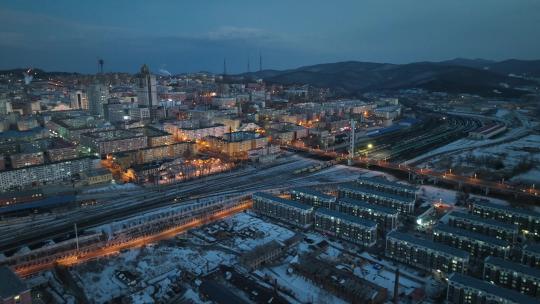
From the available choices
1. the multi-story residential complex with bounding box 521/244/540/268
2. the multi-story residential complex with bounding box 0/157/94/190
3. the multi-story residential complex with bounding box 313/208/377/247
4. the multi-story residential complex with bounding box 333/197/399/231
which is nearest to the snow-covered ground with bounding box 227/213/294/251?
the multi-story residential complex with bounding box 313/208/377/247

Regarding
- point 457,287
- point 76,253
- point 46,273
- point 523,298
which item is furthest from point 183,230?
point 523,298

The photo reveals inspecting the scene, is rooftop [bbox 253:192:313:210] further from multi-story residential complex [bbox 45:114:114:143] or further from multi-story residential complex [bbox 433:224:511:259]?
multi-story residential complex [bbox 45:114:114:143]

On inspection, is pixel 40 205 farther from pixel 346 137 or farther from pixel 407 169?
pixel 346 137

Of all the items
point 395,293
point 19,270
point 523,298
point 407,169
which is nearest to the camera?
point 523,298

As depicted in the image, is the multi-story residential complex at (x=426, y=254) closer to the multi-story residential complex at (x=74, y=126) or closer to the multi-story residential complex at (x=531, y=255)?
the multi-story residential complex at (x=531, y=255)

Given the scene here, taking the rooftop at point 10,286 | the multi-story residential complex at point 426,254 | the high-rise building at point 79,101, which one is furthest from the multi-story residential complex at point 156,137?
the multi-story residential complex at point 426,254

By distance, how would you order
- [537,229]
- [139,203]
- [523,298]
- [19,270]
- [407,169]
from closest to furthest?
[523,298] < [19,270] < [537,229] < [139,203] < [407,169]
